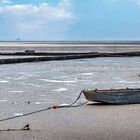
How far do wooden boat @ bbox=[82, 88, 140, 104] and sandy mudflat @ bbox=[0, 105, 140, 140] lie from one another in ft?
1.45

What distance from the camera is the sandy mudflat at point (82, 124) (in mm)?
14875

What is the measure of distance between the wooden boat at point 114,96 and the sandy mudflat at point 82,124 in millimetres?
443

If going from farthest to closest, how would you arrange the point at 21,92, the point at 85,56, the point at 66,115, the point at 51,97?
1. the point at 85,56
2. the point at 21,92
3. the point at 51,97
4. the point at 66,115

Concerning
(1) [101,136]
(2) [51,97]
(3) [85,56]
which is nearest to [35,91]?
(2) [51,97]

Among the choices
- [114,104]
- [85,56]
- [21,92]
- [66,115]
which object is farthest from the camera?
[85,56]

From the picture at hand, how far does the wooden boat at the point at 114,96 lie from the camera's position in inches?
859

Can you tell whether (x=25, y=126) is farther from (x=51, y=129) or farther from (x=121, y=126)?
(x=121, y=126)

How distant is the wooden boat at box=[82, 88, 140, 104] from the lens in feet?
71.6

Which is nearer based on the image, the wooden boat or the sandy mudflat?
the sandy mudflat

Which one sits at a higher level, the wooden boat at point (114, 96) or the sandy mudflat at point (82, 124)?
the wooden boat at point (114, 96)

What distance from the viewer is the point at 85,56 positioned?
86.1 m

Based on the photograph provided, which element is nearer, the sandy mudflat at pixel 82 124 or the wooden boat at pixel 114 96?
the sandy mudflat at pixel 82 124

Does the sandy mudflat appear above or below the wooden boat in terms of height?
below

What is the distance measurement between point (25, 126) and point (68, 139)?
253cm
